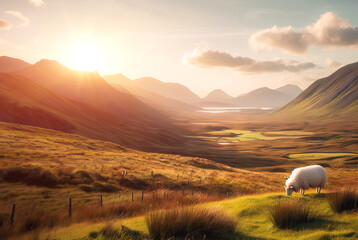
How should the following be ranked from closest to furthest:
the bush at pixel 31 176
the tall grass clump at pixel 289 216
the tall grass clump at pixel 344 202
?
1. the tall grass clump at pixel 289 216
2. the tall grass clump at pixel 344 202
3. the bush at pixel 31 176

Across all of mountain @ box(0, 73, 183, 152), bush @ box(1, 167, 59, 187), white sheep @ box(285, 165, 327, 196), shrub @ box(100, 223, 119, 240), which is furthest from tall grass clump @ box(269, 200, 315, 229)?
mountain @ box(0, 73, 183, 152)

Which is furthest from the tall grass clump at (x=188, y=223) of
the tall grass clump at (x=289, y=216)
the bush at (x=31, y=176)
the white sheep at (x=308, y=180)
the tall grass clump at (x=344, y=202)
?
the bush at (x=31, y=176)

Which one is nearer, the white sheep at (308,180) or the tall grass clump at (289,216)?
the tall grass clump at (289,216)

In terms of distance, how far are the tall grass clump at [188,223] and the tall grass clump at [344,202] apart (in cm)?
498

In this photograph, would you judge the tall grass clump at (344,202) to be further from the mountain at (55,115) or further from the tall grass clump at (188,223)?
the mountain at (55,115)

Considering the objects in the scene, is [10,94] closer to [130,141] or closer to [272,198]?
[130,141]

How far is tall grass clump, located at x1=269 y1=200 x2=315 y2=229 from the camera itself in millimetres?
8750

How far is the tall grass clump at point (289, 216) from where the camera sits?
8.75 metres

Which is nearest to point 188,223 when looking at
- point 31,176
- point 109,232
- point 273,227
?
point 109,232

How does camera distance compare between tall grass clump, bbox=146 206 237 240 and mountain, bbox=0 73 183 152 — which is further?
mountain, bbox=0 73 183 152

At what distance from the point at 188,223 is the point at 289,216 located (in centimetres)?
418

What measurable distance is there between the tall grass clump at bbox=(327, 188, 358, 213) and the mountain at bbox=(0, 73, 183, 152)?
9113 centimetres

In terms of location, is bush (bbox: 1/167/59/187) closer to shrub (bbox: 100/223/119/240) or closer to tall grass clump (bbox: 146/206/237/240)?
shrub (bbox: 100/223/119/240)

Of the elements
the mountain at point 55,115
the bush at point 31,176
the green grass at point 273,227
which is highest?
the mountain at point 55,115
